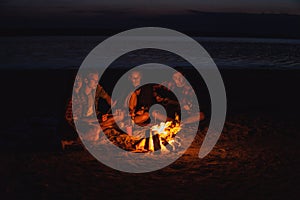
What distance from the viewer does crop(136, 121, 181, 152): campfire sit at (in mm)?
8031

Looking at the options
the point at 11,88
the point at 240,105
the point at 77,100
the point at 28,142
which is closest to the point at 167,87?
the point at 77,100

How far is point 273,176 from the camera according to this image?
6934mm

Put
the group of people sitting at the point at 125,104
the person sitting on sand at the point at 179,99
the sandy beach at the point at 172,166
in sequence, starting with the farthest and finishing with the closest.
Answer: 1. the group of people sitting at the point at 125,104
2. the person sitting on sand at the point at 179,99
3. the sandy beach at the point at 172,166

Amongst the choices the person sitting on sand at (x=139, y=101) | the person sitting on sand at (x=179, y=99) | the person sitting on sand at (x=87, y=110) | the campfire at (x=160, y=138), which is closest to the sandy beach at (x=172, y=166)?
the person sitting on sand at (x=87, y=110)

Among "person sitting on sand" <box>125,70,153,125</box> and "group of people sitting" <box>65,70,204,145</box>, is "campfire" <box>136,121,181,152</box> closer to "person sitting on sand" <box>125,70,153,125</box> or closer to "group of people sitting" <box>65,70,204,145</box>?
"group of people sitting" <box>65,70,204,145</box>

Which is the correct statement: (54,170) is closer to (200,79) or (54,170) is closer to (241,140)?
(241,140)

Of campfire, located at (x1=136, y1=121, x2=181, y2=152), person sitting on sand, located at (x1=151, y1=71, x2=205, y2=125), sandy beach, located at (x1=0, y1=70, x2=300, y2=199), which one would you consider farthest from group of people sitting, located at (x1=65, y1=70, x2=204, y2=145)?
sandy beach, located at (x1=0, y1=70, x2=300, y2=199)

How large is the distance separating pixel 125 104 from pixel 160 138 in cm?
112

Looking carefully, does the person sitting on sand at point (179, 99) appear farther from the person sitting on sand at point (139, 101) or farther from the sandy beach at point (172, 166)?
the sandy beach at point (172, 166)

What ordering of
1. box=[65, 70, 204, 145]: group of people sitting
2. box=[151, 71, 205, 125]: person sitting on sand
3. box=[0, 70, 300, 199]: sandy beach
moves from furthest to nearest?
box=[65, 70, 204, 145]: group of people sitting
box=[151, 71, 205, 125]: person sitting on sand
box=[0, 70, 300, 199]: sandy beach

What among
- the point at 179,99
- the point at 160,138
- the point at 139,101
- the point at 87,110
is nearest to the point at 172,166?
the point at 160,138

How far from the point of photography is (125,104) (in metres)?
8.27

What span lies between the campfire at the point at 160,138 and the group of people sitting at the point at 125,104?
216 millimetres

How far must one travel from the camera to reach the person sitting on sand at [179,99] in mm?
7998
